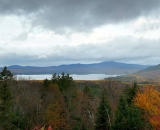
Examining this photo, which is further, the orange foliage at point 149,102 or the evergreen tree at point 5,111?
the orange foliage at point 149,102

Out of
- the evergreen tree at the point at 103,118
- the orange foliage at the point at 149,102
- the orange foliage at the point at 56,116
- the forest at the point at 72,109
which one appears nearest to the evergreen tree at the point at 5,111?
the forest at the point at 72,109

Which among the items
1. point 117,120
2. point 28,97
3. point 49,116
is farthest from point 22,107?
point 117,120

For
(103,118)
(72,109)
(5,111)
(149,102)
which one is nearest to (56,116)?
(72,109)

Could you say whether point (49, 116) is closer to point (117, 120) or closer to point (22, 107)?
point (22, 107)

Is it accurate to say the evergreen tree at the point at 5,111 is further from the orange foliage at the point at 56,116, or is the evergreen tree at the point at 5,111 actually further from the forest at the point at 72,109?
the orange foliage at the point at 56,116

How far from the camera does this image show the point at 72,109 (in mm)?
48438

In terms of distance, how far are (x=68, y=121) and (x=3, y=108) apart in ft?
48.0

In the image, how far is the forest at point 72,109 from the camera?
30.4 metres

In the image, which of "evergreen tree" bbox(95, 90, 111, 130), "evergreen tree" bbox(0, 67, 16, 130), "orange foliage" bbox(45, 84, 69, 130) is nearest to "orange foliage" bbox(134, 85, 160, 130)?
"evergreen tree" bbox(95, 90, 111, 130)

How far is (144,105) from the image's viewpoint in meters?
35.7

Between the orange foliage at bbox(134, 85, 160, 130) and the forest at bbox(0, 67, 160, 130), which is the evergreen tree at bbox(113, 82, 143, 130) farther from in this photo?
the orange foliage at bbox(134, 85, 160, 130)

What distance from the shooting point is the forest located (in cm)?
3036

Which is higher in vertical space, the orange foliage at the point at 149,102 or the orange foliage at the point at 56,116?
the orange foliage at the point at 149,102

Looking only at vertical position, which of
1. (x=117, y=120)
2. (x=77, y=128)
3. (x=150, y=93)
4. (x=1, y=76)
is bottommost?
(x=77, y=128)
